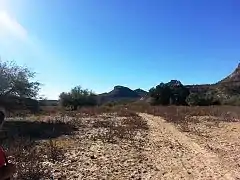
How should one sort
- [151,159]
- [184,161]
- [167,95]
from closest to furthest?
[184,161]
[151,159]
[167,95]

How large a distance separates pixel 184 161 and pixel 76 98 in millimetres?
61468

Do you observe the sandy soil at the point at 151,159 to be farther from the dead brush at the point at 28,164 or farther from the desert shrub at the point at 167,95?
the desert shrub at the point at 167,95

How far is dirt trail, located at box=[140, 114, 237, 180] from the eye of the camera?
1132 centimetres

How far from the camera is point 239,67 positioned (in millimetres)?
142125

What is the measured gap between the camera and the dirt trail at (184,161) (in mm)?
11320

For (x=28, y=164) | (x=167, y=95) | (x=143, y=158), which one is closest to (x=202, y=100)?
(x=167, y=95)

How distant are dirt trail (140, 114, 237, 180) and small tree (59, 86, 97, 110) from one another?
5495 cm

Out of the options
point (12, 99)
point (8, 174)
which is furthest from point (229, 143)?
point (12, 99)

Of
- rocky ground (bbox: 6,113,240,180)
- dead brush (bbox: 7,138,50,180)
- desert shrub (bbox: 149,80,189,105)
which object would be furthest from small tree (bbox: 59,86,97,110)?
dead brush (bbox: 7,138,50,180)

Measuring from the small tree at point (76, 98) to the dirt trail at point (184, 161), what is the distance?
2163 inches

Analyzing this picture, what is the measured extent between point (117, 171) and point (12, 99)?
22.6 metres

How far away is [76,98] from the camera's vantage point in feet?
243

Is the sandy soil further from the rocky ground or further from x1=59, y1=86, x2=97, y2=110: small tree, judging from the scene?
x1=59, y1=86, x2=97, y2=110: small tree

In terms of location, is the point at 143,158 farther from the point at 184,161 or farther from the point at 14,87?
the point at 14,87
